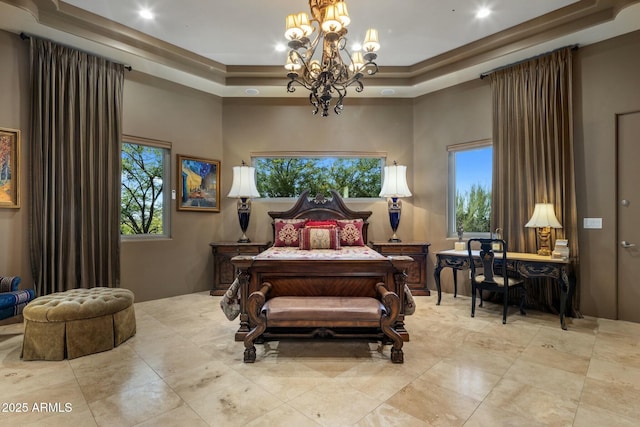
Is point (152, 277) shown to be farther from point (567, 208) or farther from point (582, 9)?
point (582, 9)

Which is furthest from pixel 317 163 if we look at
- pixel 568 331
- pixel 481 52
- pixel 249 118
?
pixel 568 331

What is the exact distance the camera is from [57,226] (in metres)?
3.63

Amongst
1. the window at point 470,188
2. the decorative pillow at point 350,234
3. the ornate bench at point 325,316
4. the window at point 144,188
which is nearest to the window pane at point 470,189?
the window at point 470,188

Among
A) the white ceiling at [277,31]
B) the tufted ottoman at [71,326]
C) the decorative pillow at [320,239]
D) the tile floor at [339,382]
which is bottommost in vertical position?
the tile floor at [339,382]

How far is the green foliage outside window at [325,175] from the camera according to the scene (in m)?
5.51

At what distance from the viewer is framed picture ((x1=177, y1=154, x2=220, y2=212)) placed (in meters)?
4.86

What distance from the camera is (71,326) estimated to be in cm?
259

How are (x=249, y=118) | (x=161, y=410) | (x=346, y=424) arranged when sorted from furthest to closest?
(x=249, y=118)
(x=161, y=410)
(x=346, y=424)

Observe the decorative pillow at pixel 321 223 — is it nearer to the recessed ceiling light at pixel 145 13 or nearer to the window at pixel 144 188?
the window at pixel 144 188

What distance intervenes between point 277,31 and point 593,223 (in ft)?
15.3

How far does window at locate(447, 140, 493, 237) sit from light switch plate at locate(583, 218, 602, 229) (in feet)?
3.81

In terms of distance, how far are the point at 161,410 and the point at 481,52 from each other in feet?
17.4

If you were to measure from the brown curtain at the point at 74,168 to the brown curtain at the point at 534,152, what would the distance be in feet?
17.8

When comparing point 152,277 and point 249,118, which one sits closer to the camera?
point 152,277
